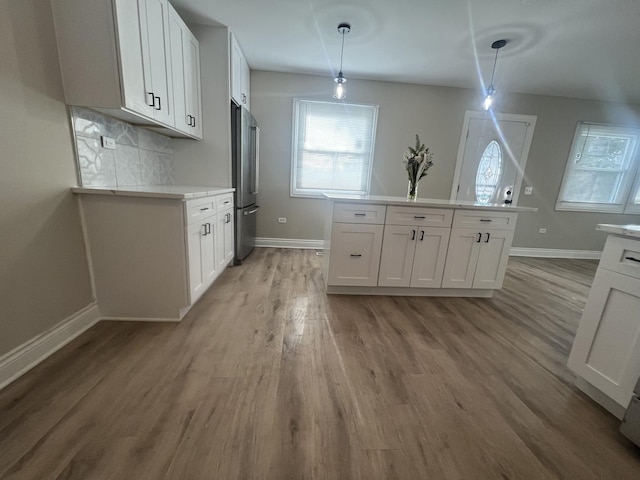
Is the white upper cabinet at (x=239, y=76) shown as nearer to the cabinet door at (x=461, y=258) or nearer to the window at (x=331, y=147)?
the window at (x=331, y=147)

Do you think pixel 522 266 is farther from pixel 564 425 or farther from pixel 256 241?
pixel 256 241

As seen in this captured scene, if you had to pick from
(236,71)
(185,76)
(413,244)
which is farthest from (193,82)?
(413,244)

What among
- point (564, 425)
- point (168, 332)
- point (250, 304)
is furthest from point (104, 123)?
point (564, 425)

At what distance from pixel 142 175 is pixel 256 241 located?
200 cm

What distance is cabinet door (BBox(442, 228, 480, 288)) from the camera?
247 cm

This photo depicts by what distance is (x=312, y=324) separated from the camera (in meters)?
1.99

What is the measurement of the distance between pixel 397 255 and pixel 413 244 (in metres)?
0.19

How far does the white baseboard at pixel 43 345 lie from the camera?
1282 mm

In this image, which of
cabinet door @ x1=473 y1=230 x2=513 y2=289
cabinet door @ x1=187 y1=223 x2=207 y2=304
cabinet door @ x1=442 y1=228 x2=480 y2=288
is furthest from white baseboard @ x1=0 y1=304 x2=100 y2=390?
cabinet door @ x1=473 y1=230 x2=513 y2=289

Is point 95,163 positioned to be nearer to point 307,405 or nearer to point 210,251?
point 210,251

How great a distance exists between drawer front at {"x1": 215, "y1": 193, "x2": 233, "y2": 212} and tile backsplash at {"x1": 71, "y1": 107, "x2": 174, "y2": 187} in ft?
2.26

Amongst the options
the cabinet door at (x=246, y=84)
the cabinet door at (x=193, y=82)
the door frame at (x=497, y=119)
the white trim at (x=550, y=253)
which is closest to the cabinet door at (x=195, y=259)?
the cabinet door at (x=193, y=82)

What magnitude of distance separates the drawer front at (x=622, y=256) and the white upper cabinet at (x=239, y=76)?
338 cm

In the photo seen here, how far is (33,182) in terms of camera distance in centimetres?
137
